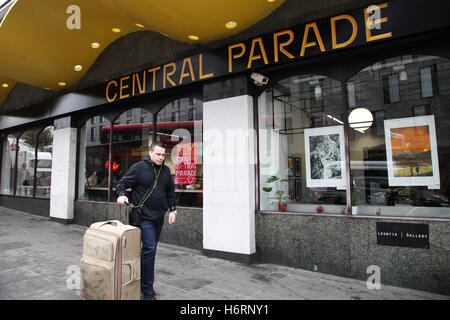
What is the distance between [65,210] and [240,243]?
660 centimetres

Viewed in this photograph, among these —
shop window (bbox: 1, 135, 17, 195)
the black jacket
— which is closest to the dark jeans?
the black jacket

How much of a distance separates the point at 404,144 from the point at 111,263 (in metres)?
4.60

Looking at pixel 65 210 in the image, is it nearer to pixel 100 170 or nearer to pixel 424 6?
pixel 100 170

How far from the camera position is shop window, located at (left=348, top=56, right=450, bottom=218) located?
4.59 meters

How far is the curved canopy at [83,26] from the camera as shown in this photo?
4.95 m

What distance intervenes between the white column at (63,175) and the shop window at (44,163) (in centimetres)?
100

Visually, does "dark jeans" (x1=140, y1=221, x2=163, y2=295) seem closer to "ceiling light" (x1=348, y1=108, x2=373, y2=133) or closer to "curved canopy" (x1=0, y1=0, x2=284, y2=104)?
"curved canopy" (x1=0, y1=0, x2=284, y2=104)

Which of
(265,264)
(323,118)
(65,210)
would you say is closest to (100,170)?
(65,210)

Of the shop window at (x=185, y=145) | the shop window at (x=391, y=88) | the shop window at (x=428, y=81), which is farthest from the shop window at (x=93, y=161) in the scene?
the shop window at (x=428, y=81)

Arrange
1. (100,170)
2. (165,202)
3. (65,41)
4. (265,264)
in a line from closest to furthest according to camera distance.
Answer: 1. (165,202)
2. (265,264)
3. (65,41)
4. (100,170)

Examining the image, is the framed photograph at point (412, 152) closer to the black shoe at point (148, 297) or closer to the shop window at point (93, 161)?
the black shoe at point (148, 297)

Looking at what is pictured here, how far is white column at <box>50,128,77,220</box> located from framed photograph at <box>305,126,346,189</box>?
7.58m

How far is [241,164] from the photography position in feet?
18.4

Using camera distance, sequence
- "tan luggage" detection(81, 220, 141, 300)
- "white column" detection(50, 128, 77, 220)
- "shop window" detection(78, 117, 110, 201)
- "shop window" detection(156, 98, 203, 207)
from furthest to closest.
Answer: "white column" detection(50, 128, 77, 220) → "shop window" detection(78, 117, 110, 201) → "shop window" detection(156, 98, 203, 207) → "tan luggage" detection(81, 220, 141, 300)
